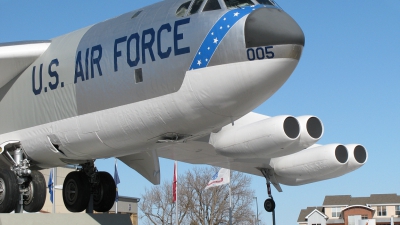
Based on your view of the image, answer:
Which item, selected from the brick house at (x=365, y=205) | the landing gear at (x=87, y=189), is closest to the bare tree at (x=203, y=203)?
the brick house at (x=365, y=205)

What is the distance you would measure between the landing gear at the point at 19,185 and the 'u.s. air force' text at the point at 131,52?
1.41 metres

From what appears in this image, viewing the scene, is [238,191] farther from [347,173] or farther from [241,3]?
[241,3]

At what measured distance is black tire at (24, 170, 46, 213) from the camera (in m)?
11.7

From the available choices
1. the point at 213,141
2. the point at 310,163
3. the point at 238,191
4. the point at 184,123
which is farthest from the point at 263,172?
the point at 238,191

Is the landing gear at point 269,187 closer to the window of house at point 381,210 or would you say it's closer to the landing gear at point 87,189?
the landing gear at point 87,189

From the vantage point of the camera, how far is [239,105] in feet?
30.4

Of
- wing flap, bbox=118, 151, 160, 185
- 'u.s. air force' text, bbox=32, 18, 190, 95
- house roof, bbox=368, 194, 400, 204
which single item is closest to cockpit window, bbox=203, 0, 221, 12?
'u.s. air force' text, bbox=32, 18, 190, 95

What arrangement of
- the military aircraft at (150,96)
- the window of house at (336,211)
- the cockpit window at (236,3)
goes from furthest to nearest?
1. the window of house at (336,211)
2. the cockpit window at (236,3)
3. the military aircraft at (150,96)

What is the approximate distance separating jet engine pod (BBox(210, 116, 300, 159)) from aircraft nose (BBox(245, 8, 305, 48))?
9.91 feet

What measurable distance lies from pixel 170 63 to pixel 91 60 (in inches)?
67.4

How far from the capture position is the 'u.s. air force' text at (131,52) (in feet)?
31.0

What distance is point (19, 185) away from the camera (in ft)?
37.8

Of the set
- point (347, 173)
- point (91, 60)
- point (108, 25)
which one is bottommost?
point (347, 173)

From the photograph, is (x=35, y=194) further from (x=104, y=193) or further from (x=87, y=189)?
(x=104, y=193)
